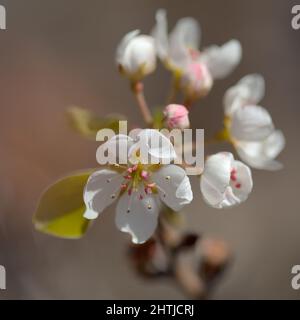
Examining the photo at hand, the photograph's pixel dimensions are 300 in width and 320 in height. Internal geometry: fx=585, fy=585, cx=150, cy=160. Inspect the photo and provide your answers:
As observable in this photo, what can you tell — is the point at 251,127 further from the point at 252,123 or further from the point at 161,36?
the point at 161,36

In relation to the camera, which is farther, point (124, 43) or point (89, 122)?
point (89, 122)

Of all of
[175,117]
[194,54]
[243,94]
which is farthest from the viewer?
[194,54]

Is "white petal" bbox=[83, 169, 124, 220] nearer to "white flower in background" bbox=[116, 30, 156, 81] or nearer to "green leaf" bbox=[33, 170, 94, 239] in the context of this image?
"green leaf" bbox=[33, 170, 94, 239]

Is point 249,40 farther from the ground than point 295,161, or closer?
farther from the ground

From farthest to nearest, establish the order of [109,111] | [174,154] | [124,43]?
[109,111]
[124,43]
[174,154]

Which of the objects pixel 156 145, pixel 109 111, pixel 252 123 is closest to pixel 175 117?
pixel 156 145
